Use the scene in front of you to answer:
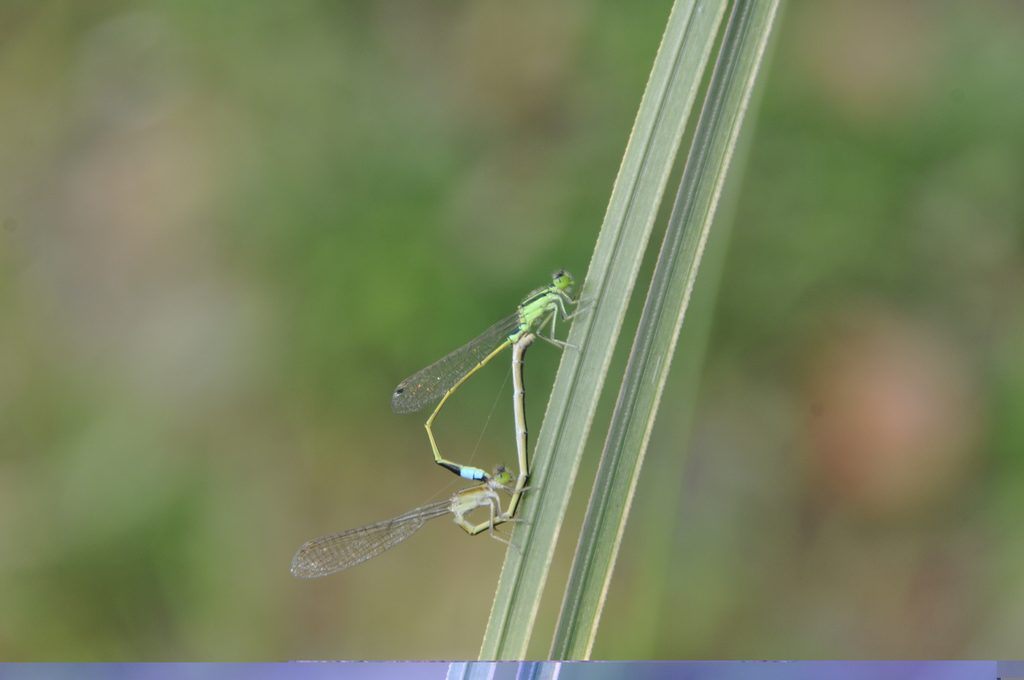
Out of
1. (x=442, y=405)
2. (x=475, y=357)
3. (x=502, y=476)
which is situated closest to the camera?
(x=502, y=476)

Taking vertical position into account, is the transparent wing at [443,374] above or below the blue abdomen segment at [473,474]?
above

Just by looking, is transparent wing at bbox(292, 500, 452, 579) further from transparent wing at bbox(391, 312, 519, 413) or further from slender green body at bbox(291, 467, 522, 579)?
transparent wing at bbox(391, 312, 519, 413)

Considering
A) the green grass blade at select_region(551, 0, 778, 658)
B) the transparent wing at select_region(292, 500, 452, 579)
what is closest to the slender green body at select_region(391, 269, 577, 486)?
the transparent wing at select_region(292, 500, 452, 579)

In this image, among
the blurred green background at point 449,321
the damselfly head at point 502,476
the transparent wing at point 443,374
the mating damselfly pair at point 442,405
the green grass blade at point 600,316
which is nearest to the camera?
the green grass blade at point 600,316

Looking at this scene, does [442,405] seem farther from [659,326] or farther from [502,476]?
[659,326]

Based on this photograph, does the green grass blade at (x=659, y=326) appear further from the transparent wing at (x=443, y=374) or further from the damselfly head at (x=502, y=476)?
the transparent wing at (x=443, y=374)

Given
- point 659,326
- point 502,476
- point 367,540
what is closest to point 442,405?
point 367,540

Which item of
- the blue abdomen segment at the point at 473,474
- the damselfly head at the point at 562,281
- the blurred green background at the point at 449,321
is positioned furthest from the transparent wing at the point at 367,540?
the damselfly head at the point at 562,281
